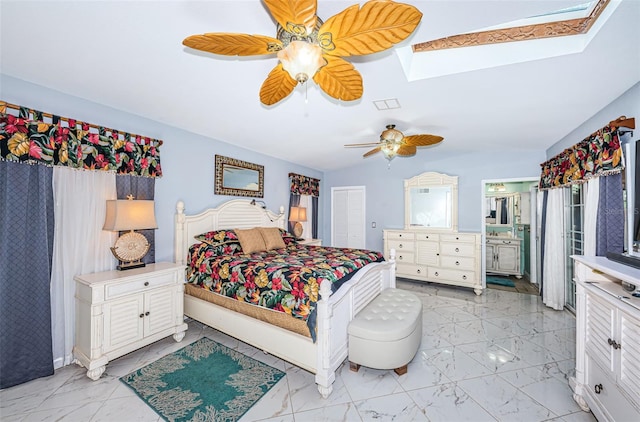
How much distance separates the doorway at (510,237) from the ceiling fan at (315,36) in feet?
16.0

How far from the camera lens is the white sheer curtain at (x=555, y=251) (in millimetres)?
3656

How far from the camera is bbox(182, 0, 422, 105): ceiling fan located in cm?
108

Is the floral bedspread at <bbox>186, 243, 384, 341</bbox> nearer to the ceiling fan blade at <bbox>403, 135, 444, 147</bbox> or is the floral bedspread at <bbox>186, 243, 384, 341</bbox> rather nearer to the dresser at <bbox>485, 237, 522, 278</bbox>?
the ceiling fan blade at <bbox>403, 135, 444, 147</bbox>

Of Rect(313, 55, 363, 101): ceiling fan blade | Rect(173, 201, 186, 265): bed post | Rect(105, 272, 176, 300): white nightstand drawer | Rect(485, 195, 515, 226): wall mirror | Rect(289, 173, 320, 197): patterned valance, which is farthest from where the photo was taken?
Rect(485, 195, 515, 226): wall mirror

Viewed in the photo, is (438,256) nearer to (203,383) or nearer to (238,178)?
(238,178)

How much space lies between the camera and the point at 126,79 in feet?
7.31

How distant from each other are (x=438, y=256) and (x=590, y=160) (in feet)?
8.55

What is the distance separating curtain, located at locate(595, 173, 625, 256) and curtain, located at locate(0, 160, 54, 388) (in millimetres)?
4843

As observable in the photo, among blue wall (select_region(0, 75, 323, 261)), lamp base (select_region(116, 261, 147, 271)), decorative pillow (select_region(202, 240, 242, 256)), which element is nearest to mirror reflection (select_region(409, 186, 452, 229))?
blue wall (select_region(0, 75, 323, 261))

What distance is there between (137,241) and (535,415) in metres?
3.67

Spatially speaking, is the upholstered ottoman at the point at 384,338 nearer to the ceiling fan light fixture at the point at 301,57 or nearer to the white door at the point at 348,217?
the ceiling fan light fixture at the point at 301,57

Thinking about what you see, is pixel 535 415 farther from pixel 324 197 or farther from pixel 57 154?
pixel 324 197

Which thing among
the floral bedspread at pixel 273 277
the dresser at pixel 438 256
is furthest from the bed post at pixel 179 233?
the dresser at pixel 438 256

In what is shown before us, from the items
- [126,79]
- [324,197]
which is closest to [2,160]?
[126,79]
